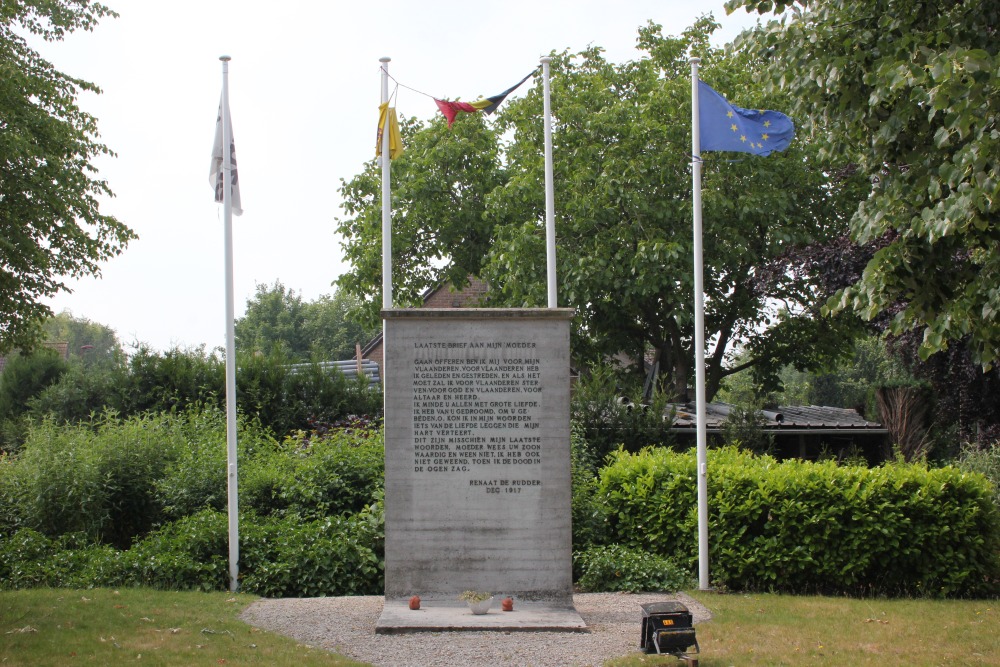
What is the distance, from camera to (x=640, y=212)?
2428cm

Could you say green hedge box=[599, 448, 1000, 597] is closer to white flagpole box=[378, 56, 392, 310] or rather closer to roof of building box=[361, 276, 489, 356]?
white flagpole box=[378, 56, 392, 310]

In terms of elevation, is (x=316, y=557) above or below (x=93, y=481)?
below

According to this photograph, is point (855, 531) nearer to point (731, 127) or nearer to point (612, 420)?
point (731, 127)

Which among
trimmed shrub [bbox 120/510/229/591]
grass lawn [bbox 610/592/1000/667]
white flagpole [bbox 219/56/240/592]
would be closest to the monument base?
grass lawn [bbox 610/592/1000/667]

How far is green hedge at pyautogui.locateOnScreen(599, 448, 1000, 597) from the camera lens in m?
12.5

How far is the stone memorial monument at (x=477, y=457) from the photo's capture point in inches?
421

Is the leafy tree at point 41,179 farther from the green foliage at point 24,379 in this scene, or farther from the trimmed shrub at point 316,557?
the trimmed shrub at point 316,557

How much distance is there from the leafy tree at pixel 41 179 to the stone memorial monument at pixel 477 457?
13119 millimetres

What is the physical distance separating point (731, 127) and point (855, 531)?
A: 5.38 meters

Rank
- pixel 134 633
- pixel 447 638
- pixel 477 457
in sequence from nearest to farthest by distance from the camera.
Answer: pixel 134 633 → pixel 447 638 → pixel 477 457

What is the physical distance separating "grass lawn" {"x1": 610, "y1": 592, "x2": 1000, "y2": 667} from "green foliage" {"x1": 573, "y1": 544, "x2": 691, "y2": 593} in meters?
0.58

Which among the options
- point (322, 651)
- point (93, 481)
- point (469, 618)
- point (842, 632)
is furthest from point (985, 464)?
point (93, 481)

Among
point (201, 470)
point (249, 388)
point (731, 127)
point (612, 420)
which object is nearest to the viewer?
point (731, 127)

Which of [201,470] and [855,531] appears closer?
[855,531]
